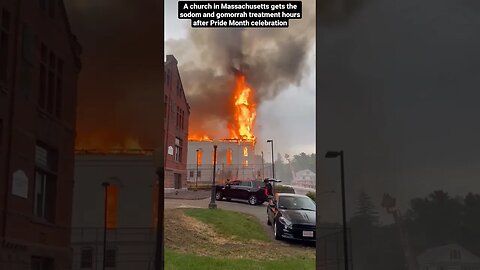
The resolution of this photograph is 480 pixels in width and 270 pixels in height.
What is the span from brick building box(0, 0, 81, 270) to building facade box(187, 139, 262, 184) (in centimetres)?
45

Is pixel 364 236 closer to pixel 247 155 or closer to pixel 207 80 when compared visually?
pixel 247 155

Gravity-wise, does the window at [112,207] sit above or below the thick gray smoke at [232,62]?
below

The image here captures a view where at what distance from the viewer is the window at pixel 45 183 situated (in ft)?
5.86

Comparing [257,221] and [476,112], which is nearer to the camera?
[257,221]

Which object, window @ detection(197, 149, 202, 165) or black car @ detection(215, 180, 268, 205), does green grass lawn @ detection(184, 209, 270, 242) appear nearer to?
black car @ detection(215, 180, 268, 205)

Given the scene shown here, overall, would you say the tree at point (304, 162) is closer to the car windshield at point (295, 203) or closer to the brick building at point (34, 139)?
the car windshield at point (295, 203)

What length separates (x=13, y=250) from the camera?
5.84 ft

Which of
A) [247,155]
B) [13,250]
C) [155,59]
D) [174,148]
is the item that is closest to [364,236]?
[247,155]

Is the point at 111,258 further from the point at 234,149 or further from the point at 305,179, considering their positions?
the point at 305,179

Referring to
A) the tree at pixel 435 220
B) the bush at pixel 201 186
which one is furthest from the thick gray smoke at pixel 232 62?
the tree at pixel 435 220

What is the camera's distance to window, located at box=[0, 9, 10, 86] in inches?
69.1

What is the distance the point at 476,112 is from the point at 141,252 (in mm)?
1357

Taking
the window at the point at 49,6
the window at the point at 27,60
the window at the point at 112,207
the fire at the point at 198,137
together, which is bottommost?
the window at the point at 112,207

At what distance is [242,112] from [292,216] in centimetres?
41
